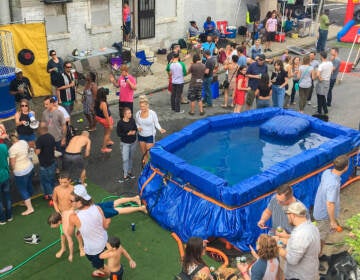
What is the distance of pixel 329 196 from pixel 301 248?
1514 mm

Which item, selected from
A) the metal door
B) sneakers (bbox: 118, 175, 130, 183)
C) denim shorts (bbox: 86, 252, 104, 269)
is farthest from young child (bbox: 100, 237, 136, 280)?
the metal door

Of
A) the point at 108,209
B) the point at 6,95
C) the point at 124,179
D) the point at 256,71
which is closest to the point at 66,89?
the point at 6,95

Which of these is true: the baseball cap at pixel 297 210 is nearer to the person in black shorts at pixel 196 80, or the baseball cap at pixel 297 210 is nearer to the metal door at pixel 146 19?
the person in black shorts at pixel 196 80

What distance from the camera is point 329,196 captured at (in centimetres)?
670

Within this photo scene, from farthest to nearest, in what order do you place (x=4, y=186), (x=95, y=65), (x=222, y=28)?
(x=222, y=28)
(x=95, y=65)
(x=4, y=186)

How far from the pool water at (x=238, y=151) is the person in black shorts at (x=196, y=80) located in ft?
7.05

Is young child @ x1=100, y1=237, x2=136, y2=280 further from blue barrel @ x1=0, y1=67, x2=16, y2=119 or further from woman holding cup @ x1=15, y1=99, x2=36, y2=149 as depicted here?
blue barrel @ x1=0, y1=67, x2=16, y2=119

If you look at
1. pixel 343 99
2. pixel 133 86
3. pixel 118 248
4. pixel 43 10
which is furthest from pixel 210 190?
pixel 43 10

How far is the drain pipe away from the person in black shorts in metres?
5.94

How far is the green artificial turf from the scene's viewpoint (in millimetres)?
7160

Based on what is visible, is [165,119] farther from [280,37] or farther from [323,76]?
[280,37]

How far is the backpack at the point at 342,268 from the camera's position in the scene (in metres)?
6.08

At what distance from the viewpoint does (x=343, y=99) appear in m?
15.0

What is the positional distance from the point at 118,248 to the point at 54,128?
417cm
